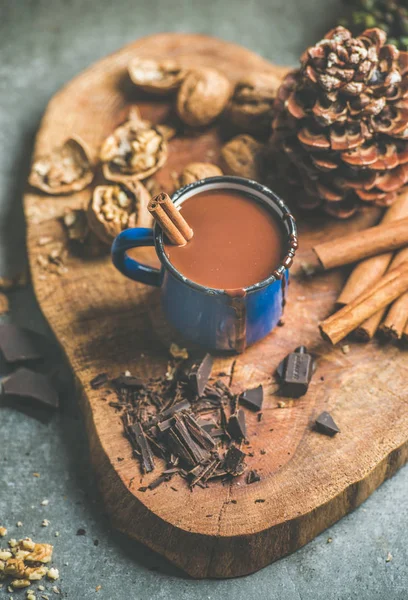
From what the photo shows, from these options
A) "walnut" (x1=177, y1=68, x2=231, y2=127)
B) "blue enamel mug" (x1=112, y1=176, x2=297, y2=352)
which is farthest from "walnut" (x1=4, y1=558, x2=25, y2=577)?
"walnut" (x1=177, y1=68, x2=231, y2=127)

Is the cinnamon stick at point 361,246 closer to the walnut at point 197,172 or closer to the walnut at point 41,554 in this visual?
the walnut at point 197,172

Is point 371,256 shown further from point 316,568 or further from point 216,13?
point 216,13

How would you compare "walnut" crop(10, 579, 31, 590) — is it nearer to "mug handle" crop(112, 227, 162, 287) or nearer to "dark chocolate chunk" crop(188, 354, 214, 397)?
"dark chocolate chunk" crop(188, 354, 214, 397)

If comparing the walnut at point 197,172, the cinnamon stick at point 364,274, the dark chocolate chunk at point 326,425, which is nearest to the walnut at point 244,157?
the walnut at point 197,172

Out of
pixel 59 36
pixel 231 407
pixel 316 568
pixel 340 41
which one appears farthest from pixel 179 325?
pixel 59 36

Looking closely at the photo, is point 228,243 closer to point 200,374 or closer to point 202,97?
point 200,374

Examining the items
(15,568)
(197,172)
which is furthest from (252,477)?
(197,172)
